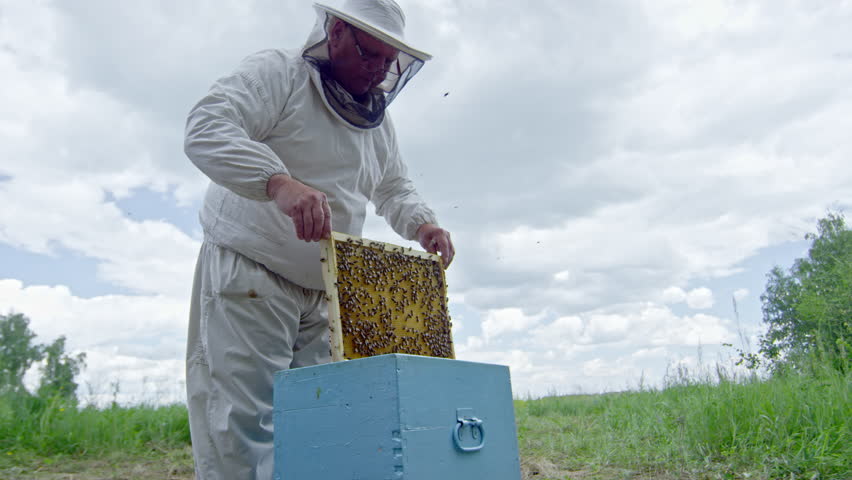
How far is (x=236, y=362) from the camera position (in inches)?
101

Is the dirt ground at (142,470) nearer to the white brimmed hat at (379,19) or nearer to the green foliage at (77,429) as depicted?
the green foliage at (77,429)

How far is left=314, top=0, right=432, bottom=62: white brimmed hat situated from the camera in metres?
2.60

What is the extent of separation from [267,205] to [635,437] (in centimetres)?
328

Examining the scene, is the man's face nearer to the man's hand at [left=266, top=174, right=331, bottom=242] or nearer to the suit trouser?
the man's hand at [left=266, top=174, right=331, bottom=242]

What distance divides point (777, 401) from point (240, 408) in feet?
11.2

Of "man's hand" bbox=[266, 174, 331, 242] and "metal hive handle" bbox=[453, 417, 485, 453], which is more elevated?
"man's hand" bbox=[266, 174, 331, 242]

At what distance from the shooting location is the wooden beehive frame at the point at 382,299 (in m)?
2.29

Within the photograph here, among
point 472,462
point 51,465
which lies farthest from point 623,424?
point 51,465

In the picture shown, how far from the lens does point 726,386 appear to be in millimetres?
4609

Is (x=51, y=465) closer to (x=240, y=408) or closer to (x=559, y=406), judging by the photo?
(x=240, y=408)

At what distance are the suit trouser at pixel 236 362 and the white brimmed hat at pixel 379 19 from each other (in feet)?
3.78

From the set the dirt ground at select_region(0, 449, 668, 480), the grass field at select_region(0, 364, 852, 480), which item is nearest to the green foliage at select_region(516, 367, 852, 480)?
the grass field at select_region(0, 364, 852, 480)

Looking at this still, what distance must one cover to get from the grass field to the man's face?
279 cm

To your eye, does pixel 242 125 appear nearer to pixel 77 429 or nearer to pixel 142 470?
pixel 142 470
